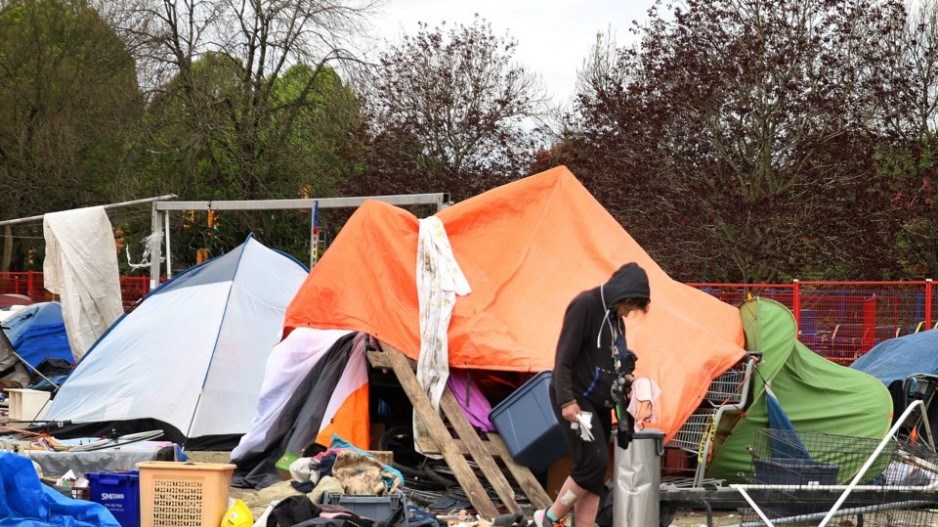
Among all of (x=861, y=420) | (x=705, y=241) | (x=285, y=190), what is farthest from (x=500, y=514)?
(x=285, y=190)

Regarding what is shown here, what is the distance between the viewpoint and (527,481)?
8008mm

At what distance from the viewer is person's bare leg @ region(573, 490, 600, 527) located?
6824mm

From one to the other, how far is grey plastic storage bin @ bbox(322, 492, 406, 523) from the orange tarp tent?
4.86 ft

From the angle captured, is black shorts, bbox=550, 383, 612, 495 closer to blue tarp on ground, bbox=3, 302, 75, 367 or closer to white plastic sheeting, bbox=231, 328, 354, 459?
white plastic sheeting, bbox=231, 328, 354, 459

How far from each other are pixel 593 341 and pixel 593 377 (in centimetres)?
21

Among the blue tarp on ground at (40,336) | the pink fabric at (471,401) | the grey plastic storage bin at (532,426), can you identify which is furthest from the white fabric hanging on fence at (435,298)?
the blue tarp on ground at (40,336)

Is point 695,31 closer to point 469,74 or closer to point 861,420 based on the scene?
point 469,74

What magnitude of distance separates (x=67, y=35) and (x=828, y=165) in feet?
68.0

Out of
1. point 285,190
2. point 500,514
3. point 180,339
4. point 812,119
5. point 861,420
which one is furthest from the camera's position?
point 285,190

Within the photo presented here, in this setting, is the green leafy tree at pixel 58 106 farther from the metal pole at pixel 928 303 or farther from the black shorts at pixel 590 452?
the black shorts at pixel 590 452

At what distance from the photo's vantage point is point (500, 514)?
315 inches

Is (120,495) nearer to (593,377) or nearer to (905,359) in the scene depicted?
(593,377)

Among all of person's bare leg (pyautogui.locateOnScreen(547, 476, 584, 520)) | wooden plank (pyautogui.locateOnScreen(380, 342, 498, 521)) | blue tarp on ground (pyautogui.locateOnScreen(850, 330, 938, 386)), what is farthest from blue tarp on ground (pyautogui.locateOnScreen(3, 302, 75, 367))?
person's bare leg (pyautogui.locateOnScreen(547, 476, 584, 520))

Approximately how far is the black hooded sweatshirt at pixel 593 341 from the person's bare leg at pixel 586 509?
0.57 metres
